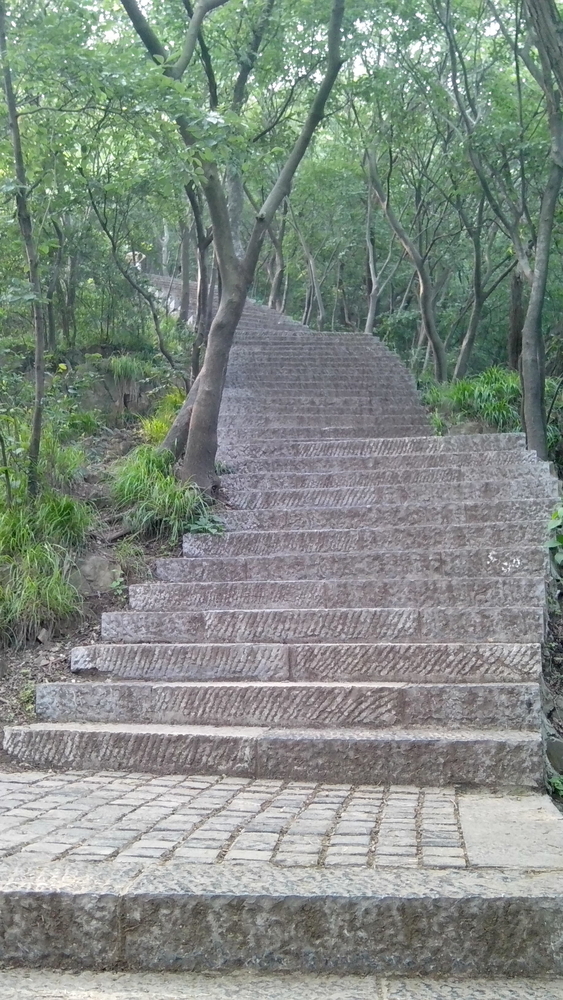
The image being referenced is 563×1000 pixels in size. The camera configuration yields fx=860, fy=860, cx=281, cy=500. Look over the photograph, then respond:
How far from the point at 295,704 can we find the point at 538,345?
415 cm

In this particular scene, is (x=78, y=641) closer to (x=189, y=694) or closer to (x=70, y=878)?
(x=189, y=694)

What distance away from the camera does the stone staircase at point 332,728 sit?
2.19 m

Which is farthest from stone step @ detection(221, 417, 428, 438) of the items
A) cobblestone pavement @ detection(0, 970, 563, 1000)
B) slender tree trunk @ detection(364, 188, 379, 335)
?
slender tree trunk @ detection(364, 188, 379, 335)

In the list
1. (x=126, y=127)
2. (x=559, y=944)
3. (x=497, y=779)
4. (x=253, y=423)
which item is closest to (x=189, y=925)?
(x=559, y=944)

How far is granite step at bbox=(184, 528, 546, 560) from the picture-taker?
4723 mm

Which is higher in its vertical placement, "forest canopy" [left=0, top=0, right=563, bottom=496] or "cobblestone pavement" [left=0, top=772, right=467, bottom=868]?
"forest canopy" [left=0, top=0, right=563, bottom=496]

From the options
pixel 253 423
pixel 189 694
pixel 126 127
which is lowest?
pixel 189 694

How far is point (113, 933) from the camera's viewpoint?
88.0 inches

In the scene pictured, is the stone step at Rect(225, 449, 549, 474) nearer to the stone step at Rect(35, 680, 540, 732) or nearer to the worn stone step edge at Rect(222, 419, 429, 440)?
the worn stone step edge at Rect(222, 419, 429, 440)

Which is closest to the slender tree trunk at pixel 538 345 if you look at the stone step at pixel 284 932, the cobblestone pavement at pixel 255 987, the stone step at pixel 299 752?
the stone step at pixel 299 752

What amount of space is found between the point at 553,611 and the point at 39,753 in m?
2.80

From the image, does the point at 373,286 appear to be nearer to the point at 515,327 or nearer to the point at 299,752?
the point at 515,327

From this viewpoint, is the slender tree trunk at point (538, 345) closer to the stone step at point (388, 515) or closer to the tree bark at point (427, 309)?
the stone step at point (388, 515)

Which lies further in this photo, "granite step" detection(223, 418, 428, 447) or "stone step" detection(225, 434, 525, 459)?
"granite step" detection(223, 418, 428, 447)
